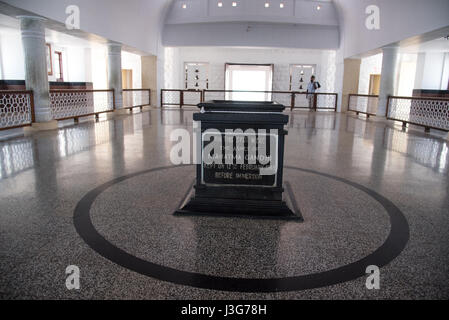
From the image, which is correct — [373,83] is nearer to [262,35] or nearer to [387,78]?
[262,35]

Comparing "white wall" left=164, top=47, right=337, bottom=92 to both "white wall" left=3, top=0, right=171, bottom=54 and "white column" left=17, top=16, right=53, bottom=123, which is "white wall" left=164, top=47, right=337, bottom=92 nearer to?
"white wall" left=3, top=0, right=171, bottom=54

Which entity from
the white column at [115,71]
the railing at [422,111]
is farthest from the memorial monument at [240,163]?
the white column at [115,71]

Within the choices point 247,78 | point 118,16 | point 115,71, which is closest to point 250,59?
point 247,78

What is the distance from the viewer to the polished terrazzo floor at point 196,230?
1.89 metres

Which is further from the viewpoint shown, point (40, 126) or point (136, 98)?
point (136, 98)

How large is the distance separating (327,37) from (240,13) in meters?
4.26

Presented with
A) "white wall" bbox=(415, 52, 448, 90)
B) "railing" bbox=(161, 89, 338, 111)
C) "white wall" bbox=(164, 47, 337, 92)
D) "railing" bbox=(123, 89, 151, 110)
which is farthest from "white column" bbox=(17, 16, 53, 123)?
"white wall" bbox=(415, 52, 448, 90)

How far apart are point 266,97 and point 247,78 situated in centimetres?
161

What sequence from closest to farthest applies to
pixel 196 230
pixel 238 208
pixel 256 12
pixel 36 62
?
pixel 196 230, pixel 238 208, pixel 36 62, pixel 256 12

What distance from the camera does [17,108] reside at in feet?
25.5

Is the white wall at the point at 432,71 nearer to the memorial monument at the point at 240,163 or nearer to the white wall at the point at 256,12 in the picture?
the white wall at the point at 256,12
